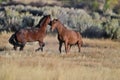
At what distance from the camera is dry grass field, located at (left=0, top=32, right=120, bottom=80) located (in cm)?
1551

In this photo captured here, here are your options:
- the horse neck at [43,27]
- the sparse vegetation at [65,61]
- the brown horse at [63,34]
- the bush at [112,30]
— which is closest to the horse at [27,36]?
the horse neck at [43,27]

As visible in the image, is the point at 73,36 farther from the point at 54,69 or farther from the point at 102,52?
the point at 54,69

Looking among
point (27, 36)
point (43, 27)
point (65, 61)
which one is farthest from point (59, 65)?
point (43, 27)

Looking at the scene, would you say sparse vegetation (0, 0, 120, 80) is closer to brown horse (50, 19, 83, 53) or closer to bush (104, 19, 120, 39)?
bush (104, 19, 120, 39)

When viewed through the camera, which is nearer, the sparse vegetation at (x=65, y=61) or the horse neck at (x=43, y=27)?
the sparse vegetation at (x=65, y=61)

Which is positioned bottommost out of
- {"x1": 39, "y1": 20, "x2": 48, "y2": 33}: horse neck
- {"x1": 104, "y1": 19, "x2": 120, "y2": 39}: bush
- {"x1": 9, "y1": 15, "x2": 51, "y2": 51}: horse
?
{"x1": 104, "y1": 19, "x2": 120, "y2": 39}: bush

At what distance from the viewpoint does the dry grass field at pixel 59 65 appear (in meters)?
15.5

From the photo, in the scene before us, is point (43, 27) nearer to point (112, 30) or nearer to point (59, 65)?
point (59, 65)

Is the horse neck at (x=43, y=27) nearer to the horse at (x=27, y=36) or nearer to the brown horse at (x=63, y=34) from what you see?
the horse at (x=27, y=36)

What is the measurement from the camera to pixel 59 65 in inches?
701

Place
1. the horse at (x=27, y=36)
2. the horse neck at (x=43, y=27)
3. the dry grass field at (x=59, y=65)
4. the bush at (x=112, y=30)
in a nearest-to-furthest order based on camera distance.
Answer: the dry grass field at (x=59, y=65), the horse at (x=27, y=36), the horse neck at (x=43, y=27), the bush at (x=112, y=30)

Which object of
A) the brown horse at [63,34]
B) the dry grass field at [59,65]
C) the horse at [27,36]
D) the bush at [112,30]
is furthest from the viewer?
the bush at [112,30]

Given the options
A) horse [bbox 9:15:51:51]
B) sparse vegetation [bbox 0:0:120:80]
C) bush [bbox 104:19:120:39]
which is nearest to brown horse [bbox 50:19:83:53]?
sparse vegetation [bbox 0:0:120:80]

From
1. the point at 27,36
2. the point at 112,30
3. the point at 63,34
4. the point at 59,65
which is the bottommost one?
the point at 112,30
